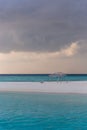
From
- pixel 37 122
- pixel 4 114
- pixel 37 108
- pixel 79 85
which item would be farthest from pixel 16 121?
pixel 79 85

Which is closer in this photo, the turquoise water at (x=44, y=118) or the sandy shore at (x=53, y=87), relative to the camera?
the turquoise water at (x=44, y=118)

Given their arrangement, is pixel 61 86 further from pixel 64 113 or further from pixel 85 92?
pixel 64 113

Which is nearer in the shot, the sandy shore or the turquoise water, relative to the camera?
the turquoise water

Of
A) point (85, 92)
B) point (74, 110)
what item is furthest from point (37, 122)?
point (85, 92)

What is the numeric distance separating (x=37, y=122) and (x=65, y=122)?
32.2 inches

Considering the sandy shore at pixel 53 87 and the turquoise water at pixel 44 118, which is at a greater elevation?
the sandy shore at pixel 53 87

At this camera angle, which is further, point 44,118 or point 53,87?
point 53,87

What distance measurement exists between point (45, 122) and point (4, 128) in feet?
4.36

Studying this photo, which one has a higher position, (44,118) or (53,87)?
Result: (53,87)

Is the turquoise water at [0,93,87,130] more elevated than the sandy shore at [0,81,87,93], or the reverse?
the sandy shore at [0,81,87,93]

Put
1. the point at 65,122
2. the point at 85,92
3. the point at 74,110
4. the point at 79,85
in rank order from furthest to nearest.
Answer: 1. the point at 79,85
2. the point at 85,92
3. the point at 74,110
4. the point at 65,122

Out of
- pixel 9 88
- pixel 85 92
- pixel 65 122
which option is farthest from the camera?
pixel 9 88

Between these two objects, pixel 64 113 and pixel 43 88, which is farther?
pixel 43 88

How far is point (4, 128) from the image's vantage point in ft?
29.7
